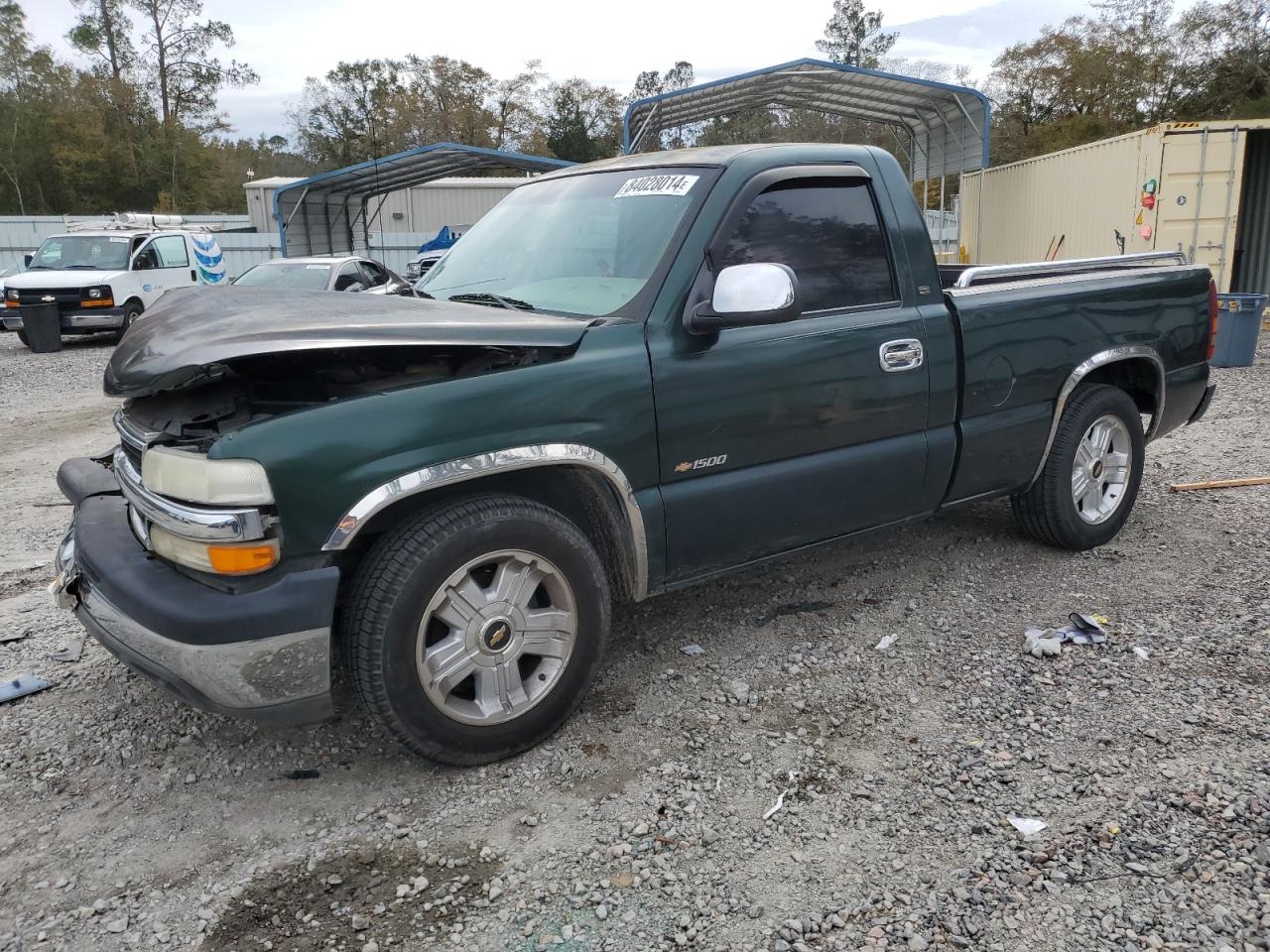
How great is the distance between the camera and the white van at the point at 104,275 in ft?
52.2

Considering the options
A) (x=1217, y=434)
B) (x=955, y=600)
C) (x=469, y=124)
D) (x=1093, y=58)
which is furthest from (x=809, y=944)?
(x=469, y=124)

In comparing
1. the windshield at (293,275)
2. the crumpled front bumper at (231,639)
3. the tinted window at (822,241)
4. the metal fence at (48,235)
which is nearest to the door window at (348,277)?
the windshield at (293,275)

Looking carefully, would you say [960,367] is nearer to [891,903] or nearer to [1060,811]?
[1060,811]

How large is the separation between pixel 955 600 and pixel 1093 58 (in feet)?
144

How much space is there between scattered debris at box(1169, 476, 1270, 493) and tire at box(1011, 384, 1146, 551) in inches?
49.6

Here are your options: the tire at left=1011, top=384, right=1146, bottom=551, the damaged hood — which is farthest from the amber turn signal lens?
the tire at left=1011, top=384, right=1146, bottom=551

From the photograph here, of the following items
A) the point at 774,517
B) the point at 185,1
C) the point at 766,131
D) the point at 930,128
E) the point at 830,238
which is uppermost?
the point at 185,1

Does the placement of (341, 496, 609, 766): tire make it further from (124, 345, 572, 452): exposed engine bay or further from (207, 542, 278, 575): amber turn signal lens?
(124, 345, 572, 452): exposed engine bay

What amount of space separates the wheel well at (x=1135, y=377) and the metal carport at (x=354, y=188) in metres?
17.7

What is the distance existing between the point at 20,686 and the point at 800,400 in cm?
317

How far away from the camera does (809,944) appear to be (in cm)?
232

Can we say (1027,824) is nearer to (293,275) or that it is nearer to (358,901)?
(358,901)

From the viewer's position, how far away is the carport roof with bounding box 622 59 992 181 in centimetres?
1727

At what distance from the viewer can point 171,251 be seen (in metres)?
17.8
